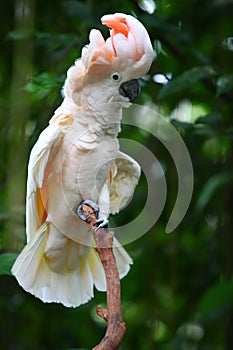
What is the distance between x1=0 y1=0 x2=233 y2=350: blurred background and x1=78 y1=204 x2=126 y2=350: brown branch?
57 cm

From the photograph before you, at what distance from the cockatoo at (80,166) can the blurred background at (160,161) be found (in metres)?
0.31

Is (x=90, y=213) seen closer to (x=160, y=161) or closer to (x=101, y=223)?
(x=101, y=223)

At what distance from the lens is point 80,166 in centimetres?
152

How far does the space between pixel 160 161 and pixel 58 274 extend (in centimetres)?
83

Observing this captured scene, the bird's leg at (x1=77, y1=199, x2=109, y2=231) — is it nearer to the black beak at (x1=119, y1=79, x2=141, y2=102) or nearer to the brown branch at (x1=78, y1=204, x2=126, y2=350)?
the brown branch at (x1=78, y1=204, x2=126, y2=350)

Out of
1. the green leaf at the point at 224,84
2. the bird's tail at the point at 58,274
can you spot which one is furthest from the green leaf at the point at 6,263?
the green leaf at the point at 224,84

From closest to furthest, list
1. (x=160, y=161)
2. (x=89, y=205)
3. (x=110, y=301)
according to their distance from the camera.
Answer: (x=110, y=301) < (x=89, y=205) < (x=160, y=161)

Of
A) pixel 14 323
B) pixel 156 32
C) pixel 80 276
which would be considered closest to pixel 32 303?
pixel 14 323

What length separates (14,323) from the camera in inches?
97.0

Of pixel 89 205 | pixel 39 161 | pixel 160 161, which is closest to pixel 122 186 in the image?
pixel 89 205

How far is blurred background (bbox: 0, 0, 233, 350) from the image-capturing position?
204 centimetres

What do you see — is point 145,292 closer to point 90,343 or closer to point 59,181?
point 90,343

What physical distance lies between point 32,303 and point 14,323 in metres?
0.09

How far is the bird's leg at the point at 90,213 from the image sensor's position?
57.4 inches
